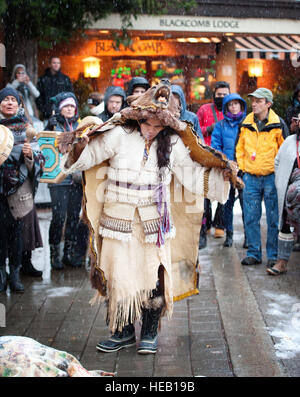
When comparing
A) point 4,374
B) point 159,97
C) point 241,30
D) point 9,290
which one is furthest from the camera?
point 241,30

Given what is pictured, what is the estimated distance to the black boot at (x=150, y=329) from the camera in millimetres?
4855

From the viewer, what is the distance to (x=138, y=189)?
4.69 m

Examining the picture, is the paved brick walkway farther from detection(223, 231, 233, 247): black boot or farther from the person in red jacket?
the person in red jacket

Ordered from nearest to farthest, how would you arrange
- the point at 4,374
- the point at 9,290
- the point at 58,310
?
the point at 4,374
the point at 58,310
the point at 9,290

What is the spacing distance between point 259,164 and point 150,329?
304cm

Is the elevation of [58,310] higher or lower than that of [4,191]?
lower

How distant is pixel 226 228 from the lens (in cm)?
841

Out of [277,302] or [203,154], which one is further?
[277,302]

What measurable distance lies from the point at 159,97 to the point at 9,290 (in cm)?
292

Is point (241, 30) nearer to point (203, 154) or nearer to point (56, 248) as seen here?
point (56, 248)

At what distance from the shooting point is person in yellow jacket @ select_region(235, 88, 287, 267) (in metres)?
7.34

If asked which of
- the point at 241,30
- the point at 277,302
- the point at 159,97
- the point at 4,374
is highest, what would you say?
the point at 241,30

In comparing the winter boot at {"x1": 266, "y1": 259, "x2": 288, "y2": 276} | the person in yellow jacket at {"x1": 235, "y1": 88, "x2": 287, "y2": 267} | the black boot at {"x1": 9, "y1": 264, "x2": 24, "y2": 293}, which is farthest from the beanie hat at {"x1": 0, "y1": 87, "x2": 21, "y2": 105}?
the winter boot at {"x1": 266, "y1": 259, "x2": 288, "y2": 276}
